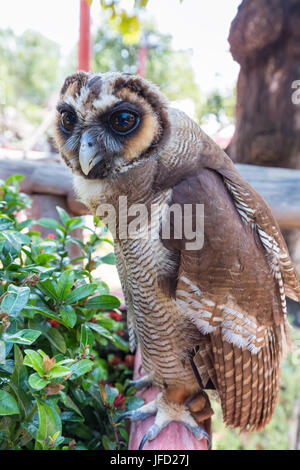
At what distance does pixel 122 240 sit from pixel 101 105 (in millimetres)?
402

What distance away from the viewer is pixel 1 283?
0.96m

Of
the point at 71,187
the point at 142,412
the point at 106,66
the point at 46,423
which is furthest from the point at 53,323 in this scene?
the point at 106,66

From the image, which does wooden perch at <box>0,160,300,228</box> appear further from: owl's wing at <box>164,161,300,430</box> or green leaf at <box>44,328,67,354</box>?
green leaf at <box>44,328,67,354</box>

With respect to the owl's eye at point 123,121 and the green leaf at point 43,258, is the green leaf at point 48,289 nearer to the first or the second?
the green leaf at point 43,258

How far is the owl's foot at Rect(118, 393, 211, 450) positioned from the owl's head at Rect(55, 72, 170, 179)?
866mm

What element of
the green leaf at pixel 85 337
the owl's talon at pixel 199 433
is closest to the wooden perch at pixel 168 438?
the owl's talon at pixel 199 433

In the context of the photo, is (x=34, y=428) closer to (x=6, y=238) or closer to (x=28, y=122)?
(x=6, y=238)

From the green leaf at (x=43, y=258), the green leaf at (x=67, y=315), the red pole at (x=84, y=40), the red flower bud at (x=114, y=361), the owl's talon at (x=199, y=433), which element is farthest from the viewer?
the red pole at (x=84, y=40)

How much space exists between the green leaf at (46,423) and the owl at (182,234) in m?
0.45

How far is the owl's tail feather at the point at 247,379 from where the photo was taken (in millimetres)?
1121

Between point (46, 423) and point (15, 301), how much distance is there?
0.85ft

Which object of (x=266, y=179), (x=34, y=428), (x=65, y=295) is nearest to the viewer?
(x=34, y=428)

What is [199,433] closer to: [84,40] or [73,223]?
[73,223]

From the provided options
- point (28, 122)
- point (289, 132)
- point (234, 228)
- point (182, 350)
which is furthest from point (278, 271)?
point (28, 122)
